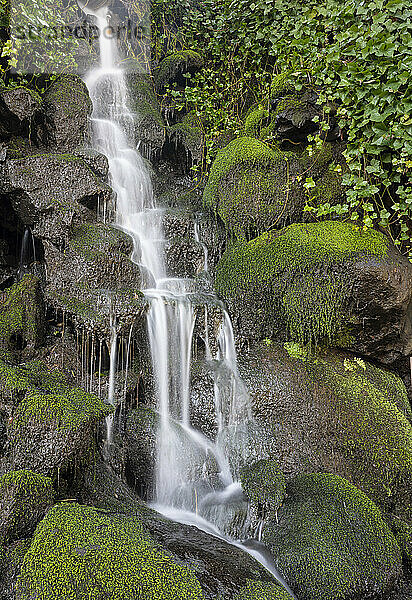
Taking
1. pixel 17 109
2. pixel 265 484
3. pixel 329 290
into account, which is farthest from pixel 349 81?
pixel 265 484

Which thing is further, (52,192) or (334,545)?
(52,192)

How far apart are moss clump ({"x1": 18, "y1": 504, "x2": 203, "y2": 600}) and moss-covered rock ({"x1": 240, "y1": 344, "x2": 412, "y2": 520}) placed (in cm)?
212

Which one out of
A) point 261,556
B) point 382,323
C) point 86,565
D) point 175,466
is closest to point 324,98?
point 382,323

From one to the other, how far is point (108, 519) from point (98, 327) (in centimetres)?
187

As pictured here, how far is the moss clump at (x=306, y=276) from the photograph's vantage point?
4586 millimetres

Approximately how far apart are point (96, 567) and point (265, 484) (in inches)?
77.5

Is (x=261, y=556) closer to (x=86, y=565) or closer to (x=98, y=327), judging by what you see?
(x=86, y=565)

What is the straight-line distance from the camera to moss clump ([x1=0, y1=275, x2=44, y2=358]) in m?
4.34

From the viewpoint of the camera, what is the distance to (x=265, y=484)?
4.00 meters

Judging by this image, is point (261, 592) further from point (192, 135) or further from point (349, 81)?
point (192, 135)

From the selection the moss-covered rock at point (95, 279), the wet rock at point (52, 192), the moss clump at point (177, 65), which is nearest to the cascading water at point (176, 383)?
the moss-covered rock at point (95, 279)

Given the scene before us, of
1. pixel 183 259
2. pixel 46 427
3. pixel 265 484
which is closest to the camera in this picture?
pixel 46 427

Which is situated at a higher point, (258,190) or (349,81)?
(349,81)

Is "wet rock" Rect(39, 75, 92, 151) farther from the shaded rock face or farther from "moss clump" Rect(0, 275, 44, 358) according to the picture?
"moss clump" Rect(0, 275, 44, 358)
